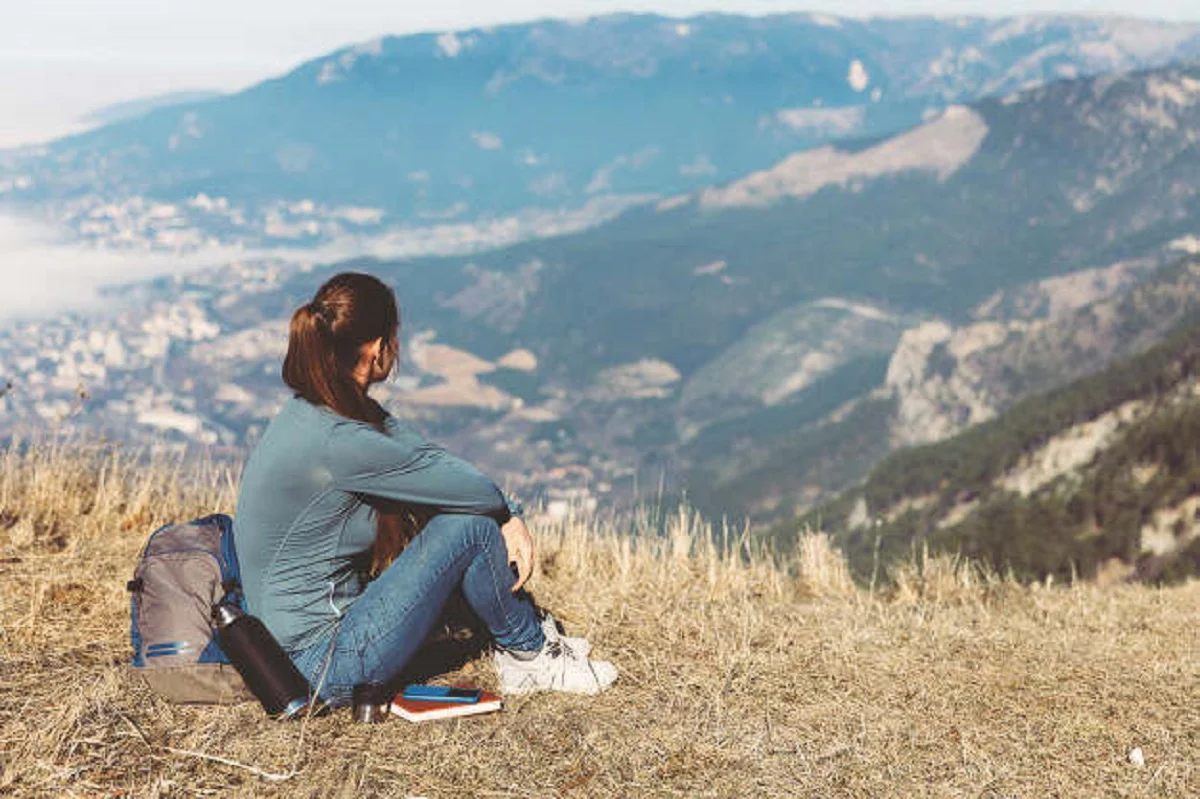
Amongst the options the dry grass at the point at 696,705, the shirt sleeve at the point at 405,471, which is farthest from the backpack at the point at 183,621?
the shirt sleeve at the point at 405,471

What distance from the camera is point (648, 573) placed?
29.1 ft

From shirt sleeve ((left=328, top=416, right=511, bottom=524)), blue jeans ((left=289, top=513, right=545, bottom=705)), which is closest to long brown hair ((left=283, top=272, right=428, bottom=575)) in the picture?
shirt sleeve ((left=328, top=416, right=511, bottom=524))

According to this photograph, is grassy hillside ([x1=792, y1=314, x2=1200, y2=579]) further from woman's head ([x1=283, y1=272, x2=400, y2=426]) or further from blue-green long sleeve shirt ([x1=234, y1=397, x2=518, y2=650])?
woman's head ([x1=283, y1=272, x2=400, y2=426])

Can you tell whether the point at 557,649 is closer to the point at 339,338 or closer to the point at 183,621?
the point at 183,621

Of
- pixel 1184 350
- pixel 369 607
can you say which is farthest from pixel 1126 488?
pixel 369 607

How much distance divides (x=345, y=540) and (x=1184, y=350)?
10286cm

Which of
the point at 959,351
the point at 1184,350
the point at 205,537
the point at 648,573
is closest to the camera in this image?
the point at 205,537

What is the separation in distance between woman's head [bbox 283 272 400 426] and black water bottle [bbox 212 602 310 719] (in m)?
1.27

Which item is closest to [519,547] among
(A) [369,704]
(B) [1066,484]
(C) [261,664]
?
(A) [369,704]

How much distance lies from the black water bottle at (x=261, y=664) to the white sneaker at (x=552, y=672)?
124 centimetres

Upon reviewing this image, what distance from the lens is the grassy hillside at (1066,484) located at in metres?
53.6

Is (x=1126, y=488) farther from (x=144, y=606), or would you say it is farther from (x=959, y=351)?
(x=959, y=351)

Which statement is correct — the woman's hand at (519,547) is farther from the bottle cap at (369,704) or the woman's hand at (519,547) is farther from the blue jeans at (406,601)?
the bottle cap at (369,704)

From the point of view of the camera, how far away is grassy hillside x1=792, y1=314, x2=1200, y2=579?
5356cm
